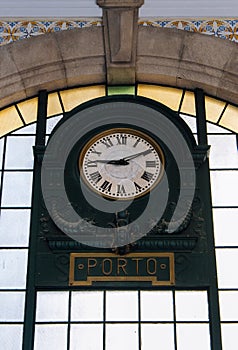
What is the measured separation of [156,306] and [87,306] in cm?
67

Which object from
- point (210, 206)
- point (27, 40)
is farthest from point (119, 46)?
point (210, 206)

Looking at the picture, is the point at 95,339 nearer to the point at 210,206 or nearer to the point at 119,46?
the point at 210,206

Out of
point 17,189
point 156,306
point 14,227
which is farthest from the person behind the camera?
point 17,189

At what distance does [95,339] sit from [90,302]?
0.38 meters

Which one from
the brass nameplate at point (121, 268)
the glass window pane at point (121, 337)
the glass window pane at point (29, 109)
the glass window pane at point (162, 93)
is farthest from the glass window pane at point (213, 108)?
the glass window pane at point (121, 337)

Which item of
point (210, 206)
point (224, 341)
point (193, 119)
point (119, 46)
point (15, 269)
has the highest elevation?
point (119, 46)

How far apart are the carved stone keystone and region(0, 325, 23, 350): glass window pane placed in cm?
299

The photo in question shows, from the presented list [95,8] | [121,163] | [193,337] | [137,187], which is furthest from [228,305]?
[95,8]

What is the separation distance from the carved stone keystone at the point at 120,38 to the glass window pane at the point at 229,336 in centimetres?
297

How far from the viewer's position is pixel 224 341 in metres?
8.81

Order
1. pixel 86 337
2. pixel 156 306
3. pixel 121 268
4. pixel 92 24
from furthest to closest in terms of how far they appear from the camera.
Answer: pixel 92 24 < pixel 121 268 < pixel 156 306 < pixel 86 337

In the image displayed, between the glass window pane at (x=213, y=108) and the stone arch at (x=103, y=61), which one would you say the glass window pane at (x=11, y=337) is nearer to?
the stone arch at (x=103, y=61)

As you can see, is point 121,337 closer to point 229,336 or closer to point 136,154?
point 229,336

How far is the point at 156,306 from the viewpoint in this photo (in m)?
8.96
